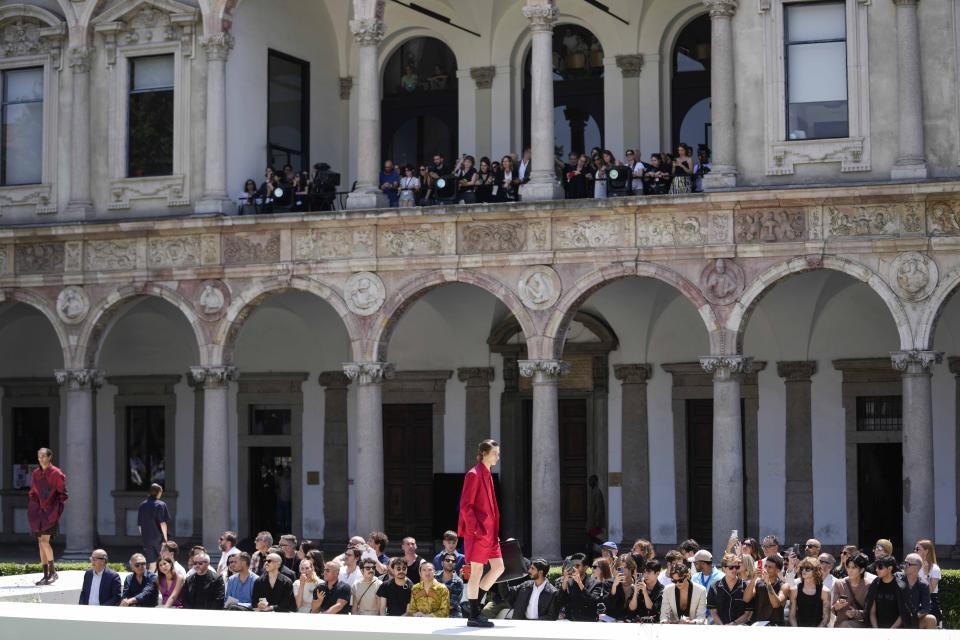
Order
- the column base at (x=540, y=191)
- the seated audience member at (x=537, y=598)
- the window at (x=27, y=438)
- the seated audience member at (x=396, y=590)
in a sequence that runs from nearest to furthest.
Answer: the seated audience member at (x=396, y=590) → the seated audience member at (x=537, y=598) → the column base at (x=540, y=191) → the window at (x=27, y=438)

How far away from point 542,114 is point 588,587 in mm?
9966

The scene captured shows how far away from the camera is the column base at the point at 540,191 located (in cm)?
2650

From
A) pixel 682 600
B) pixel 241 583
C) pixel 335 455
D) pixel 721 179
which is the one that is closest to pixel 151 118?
pixel 335 455

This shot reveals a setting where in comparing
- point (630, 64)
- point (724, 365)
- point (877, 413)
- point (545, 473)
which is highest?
point (630, 64)

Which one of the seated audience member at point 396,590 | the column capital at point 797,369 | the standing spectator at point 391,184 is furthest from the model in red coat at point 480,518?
the column capital at point 797,369

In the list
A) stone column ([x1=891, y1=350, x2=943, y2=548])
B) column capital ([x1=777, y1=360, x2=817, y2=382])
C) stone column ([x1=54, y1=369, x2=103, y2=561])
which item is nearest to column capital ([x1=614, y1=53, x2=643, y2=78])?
column capital ([x1=777, y1=360, x2=817, y2=382])

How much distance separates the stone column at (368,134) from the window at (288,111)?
2.98m

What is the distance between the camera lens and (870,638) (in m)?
13.4

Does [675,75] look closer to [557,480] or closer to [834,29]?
[834,29]

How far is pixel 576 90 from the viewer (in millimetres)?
30531

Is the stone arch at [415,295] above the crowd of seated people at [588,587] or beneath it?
above

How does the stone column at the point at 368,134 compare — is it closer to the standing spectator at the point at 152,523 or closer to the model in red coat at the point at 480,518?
the standing spectator at the point at 152,523

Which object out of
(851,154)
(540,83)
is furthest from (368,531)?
(851,154)

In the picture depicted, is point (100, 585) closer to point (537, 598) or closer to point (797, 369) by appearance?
point (537, 598)
